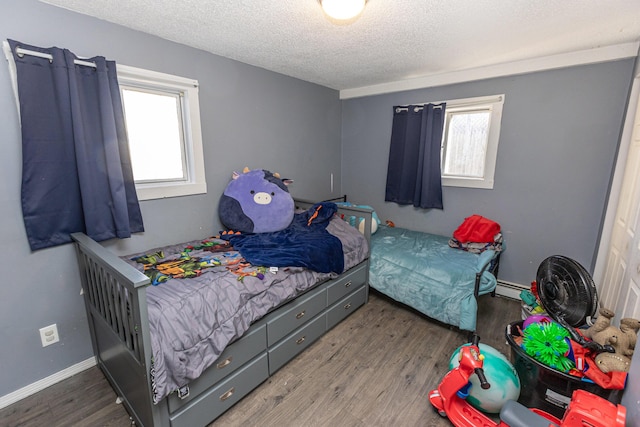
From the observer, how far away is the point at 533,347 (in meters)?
1.38

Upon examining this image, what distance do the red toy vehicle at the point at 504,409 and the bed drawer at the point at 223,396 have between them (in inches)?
38.8

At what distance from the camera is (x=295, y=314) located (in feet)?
6.06

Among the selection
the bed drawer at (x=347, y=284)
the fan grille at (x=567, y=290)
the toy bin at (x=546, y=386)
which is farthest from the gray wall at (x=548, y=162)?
the toy bin at (x=546, y=386)

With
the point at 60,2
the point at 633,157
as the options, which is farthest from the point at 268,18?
the point at 633,157

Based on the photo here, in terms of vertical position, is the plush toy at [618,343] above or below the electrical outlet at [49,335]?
above

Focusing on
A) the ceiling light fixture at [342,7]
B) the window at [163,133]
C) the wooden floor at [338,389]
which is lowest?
the wooden floor at [338,389]

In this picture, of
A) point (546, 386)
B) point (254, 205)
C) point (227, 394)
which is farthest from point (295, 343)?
point (546, 386)

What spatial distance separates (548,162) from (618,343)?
1.71 metres

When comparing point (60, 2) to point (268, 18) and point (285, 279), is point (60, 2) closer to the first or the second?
point (268, 18)

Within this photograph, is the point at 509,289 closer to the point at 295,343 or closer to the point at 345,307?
the point at 345,307

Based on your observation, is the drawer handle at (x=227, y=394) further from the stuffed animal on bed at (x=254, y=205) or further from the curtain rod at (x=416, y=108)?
the curtain rod at (x=416, y=108)

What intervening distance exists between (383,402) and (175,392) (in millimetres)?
1102

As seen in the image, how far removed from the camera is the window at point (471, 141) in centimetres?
268

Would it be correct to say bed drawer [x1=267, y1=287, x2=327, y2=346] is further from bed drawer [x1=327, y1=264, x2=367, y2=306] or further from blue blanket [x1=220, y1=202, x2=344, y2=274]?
blue blanket [x1=220, y1=202, x2=344, y2=274]
